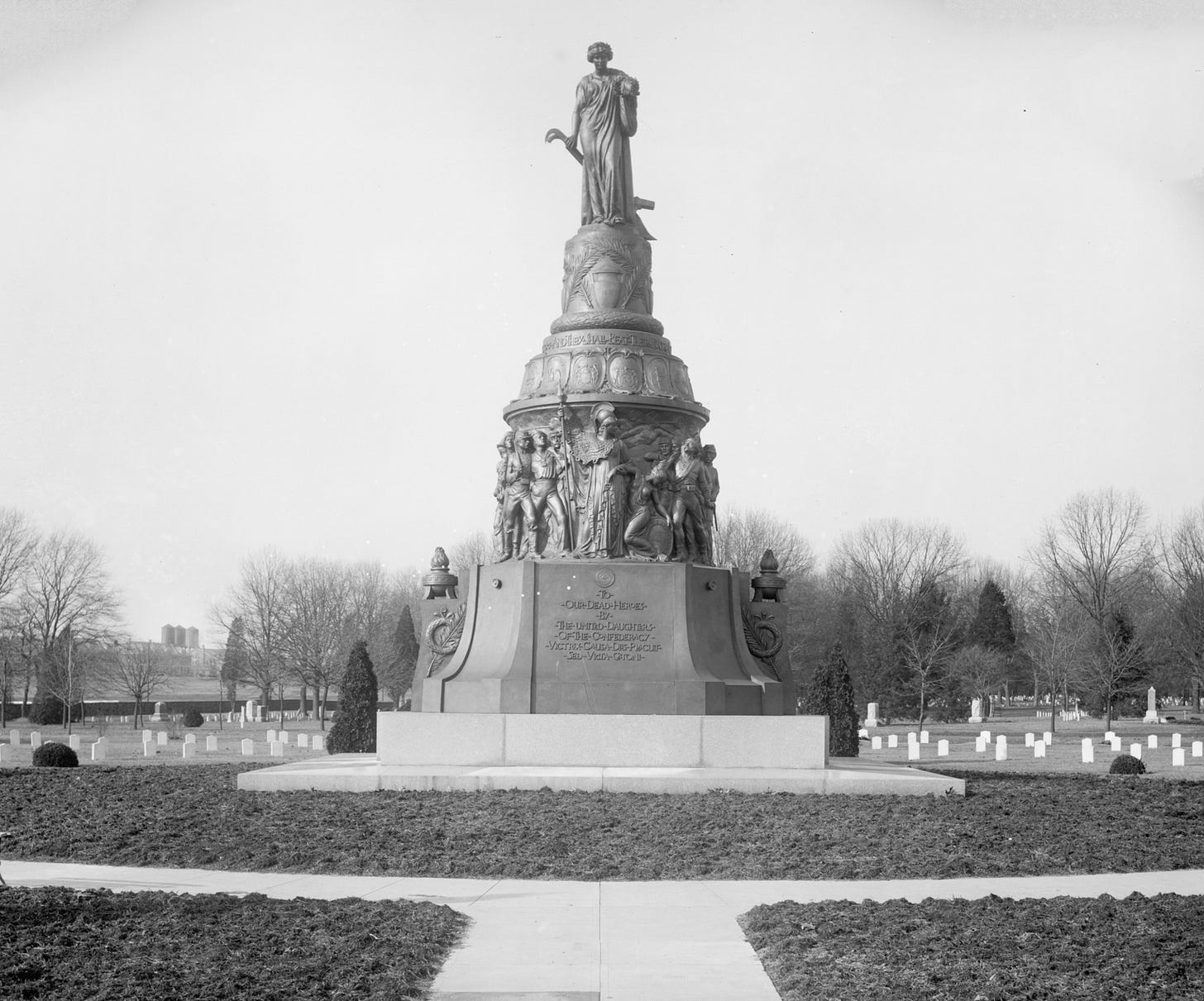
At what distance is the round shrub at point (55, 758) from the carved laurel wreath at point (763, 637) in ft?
44.1

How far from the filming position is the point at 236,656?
255ft

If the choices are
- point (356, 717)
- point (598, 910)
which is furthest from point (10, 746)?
point (598, 910)

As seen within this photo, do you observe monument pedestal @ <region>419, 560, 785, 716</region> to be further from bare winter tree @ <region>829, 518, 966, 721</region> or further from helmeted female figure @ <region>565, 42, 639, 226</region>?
bare winter tree @ <region>829, 518, 966, 721</region>

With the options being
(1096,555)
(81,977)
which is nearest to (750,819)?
(81,977)

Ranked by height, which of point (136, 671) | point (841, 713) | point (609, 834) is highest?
point (136, 671)

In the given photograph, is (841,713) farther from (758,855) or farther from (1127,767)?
(758,855)

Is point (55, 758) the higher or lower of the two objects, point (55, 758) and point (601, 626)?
the lower

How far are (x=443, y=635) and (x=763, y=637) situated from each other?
4.77m

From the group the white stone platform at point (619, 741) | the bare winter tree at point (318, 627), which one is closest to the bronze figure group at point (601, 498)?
the white stone platform at point (619, 741)

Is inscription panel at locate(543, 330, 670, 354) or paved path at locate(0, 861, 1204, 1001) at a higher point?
inscription panel at locate(543, 330, 670, 354)

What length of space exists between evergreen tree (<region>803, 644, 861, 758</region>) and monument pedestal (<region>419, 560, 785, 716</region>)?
10944 mm

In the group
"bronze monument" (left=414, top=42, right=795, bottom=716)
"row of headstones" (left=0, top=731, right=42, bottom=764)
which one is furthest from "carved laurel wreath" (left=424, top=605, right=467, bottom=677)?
"row of headstones" (left=0, top=731, right=42, bottom=764)

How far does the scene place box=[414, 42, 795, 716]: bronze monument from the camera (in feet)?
64.0

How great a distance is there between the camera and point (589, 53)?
75.0ft
